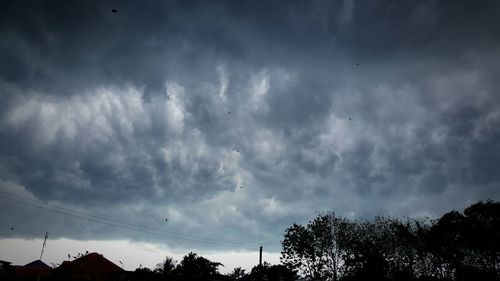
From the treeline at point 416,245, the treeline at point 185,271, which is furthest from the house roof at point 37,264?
the treeline at point 416,245

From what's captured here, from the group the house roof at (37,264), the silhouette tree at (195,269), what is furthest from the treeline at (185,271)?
the house roof at (37,264)

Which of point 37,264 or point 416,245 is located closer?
point 416,245

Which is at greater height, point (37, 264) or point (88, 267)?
point (88, 267)

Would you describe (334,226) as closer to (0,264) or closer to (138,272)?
(138,272)

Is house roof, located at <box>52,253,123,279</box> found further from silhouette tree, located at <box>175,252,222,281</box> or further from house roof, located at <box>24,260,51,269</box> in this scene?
house roof, located at <box>24,260,51,269</box>

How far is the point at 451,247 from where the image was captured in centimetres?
5031

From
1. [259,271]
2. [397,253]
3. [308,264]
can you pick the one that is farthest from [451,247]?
[259,271]

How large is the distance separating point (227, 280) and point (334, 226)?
24.2 m

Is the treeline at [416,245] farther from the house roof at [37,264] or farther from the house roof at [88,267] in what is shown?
the house roof at [37,264]

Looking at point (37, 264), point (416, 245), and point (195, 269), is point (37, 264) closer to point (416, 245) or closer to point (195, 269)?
point (195, 269)

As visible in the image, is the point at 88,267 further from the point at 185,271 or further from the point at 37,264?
the point at 37,264

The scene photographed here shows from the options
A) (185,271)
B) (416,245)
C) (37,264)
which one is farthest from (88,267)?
(416,245)

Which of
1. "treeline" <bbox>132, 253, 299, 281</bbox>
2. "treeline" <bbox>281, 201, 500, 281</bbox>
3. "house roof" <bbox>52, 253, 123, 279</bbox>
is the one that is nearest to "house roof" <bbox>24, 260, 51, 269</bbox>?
"house roof" <bbox>52, 253, 123, 279</bbox>

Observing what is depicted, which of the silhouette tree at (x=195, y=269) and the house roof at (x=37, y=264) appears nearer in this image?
the silhouette tree at (x=195, y=269)
